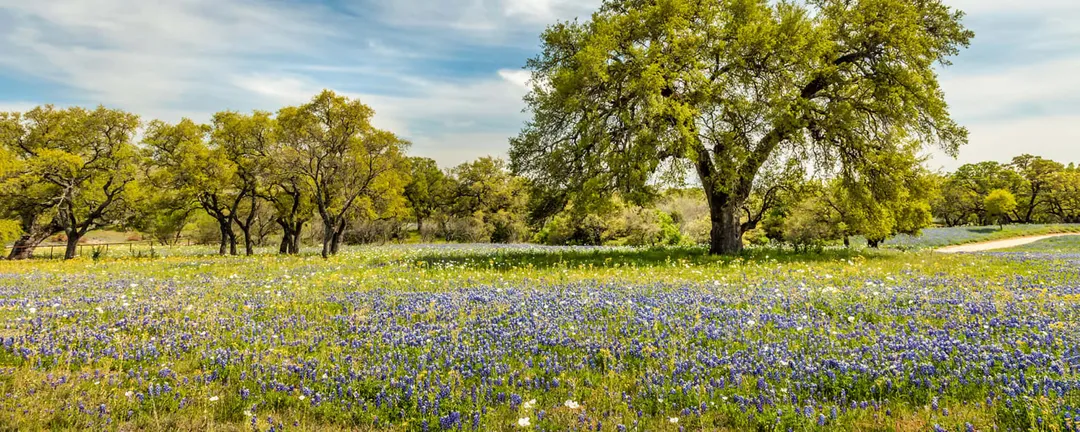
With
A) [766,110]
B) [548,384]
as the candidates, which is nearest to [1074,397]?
[548,384]

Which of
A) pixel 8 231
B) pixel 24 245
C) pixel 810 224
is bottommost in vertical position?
pixel 24 245

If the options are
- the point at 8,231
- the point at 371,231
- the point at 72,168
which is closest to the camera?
the point at 8,231

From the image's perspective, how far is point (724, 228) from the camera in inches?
756

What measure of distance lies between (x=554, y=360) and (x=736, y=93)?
1585 centimetres

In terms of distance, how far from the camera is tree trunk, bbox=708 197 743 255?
19125 mm

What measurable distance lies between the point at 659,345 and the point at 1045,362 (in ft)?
12.0

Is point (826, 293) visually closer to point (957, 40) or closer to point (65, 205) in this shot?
point (957, 40)

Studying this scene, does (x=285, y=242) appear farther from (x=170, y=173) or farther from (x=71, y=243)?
(x=71, y=243)

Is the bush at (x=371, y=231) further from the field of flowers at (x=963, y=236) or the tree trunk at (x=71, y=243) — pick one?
the field of flowers at (x=963, y=236)

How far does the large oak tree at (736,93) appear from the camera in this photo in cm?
1675

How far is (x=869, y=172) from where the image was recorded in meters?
18.0

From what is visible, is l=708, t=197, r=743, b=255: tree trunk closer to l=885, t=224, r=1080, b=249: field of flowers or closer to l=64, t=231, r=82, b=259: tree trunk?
l=885, t=224, r=1080, b=249: field of flowers

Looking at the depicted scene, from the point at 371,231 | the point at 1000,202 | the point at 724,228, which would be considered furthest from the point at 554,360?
the point at 1000,202

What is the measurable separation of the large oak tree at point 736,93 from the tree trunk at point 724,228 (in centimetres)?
4
